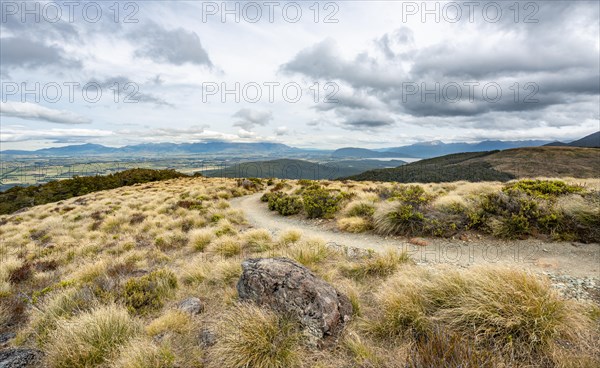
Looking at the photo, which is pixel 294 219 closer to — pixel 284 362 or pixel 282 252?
pixel 282 252

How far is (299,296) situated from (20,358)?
14.2 ft

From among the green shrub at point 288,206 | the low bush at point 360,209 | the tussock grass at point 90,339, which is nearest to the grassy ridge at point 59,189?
the green shrub at point 288,206

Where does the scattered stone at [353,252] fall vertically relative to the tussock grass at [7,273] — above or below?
above

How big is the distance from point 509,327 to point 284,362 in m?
3.29

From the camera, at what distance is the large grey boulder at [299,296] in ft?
14.7

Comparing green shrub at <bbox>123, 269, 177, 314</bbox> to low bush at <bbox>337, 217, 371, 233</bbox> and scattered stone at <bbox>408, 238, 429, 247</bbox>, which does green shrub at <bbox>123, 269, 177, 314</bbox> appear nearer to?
low bush at <bbox>337, 217, 371, 233</bbox>

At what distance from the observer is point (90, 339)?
4.39m

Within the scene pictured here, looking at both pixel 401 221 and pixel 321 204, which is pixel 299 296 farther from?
pixel 321 204

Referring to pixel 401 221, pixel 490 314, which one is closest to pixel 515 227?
pixel 401 221

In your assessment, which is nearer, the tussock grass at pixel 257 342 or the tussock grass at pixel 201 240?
the tussock grass at pixel 257 342

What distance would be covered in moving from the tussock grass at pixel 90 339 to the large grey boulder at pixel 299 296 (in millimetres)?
2069

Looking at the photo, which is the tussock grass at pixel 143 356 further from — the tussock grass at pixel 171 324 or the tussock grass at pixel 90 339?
the tussock grass at pixel 171 324

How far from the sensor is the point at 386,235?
10.8 metres

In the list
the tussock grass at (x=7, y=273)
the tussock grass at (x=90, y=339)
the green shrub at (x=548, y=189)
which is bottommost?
the tussock grass at (x=7, y=273)
